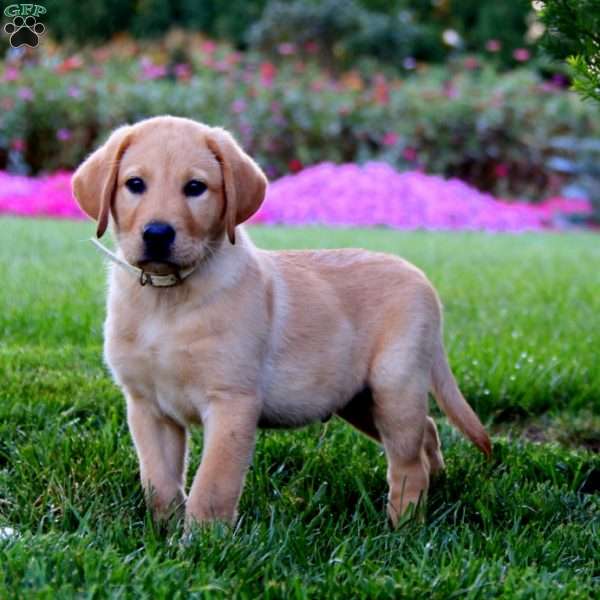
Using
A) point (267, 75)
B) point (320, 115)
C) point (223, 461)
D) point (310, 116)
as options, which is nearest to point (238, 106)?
point (310, 116)

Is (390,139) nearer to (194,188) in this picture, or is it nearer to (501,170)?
(501,170)

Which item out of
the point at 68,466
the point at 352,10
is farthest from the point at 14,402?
the point at 352,10

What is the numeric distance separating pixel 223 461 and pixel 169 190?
0.78 meters

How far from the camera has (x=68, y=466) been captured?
3068mm

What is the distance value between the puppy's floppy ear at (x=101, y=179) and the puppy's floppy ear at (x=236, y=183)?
271 mm

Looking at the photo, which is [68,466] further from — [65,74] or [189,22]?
[189,22]

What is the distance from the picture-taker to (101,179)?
291 cm

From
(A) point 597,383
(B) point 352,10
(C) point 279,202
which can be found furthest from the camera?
(B) point 352,10

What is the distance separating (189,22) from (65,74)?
12.9 meters

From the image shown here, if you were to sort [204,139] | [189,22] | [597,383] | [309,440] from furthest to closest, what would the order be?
1. [189,22]
2. [597,383]
3. [309,440]
4. [204,139]

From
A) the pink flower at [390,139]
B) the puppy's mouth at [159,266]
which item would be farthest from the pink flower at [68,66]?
the puppy's mouth at [159,266]

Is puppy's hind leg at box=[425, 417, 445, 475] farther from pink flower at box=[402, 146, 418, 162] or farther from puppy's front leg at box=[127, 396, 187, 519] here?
pink flower at box=[402, 146, 418, 162]

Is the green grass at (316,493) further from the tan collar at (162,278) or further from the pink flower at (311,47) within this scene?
the pink flower at (311,47)

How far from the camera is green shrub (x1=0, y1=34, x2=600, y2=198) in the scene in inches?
583
